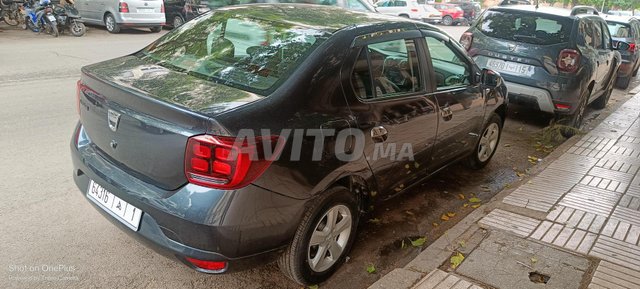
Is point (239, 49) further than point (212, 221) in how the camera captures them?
Yes

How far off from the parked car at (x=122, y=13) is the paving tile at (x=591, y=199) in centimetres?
1327

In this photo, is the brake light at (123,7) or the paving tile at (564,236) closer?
the paving tile at (564,236)

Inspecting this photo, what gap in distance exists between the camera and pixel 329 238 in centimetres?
287

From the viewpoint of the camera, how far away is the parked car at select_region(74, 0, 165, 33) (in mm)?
13852

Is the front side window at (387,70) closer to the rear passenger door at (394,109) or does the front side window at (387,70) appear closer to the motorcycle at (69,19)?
the rear passenger door at (394,109)

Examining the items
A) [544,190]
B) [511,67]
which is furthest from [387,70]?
[511,67]

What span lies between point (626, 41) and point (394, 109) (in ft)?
31.9

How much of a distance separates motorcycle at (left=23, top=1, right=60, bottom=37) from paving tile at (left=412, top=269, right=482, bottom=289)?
514 inches

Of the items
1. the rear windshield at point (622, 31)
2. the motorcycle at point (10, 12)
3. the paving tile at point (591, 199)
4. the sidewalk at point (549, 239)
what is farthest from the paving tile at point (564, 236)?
the motorcycle at point (10, 12)

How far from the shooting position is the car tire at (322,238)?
8.54ft

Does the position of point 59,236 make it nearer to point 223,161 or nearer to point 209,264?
point 209,264

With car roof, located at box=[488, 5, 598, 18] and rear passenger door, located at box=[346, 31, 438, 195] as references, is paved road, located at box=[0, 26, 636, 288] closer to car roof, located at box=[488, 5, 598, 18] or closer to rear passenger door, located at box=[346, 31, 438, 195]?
rear passenger door, located at box=[346, 31, 438, 195]

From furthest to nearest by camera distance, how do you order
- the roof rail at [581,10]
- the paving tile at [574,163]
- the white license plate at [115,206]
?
the roof rail at [581,10]
the paving tile at [574,163]
the white license plate at [115,206]

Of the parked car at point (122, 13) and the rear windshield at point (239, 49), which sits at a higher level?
the rear windshield at point (239, 49)
